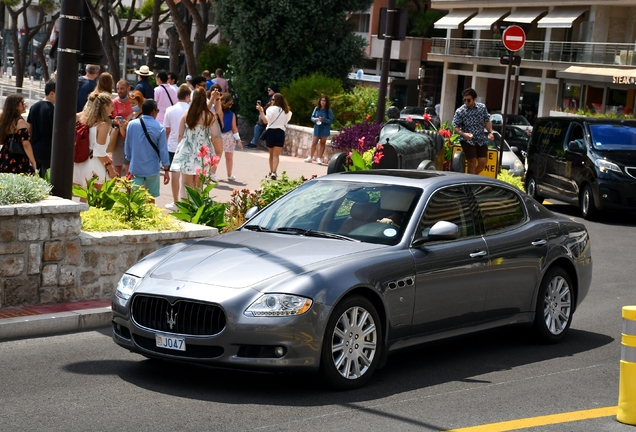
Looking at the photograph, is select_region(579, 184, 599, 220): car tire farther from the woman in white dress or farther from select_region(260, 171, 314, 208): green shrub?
the woman in white dress

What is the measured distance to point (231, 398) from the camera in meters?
6.70

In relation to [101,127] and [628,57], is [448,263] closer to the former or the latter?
[101,127]

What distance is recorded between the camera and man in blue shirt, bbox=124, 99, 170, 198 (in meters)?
12.8

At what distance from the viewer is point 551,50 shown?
57344mm

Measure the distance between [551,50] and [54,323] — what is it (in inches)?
2049

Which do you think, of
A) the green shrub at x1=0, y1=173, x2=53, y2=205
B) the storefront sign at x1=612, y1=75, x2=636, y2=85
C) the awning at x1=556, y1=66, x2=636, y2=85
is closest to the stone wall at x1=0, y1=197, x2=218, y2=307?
the green shrub at x1=0, y1=173, x2=53, y2=205

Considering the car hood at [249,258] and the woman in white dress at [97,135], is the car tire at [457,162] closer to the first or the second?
the woman in white dress at [97,135]

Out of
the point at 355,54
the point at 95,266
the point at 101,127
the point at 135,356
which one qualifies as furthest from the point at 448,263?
the point at 355,54

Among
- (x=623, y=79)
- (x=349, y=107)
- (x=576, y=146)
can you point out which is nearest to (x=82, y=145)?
(x=576, y=146)

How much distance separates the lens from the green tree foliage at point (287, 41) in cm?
3064

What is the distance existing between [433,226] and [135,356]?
2.42m

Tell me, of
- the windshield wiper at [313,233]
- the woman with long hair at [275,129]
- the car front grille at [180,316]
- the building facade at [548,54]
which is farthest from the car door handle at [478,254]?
the building facade at [548,54]

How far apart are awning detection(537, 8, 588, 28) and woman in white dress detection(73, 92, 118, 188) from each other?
45.0 meters

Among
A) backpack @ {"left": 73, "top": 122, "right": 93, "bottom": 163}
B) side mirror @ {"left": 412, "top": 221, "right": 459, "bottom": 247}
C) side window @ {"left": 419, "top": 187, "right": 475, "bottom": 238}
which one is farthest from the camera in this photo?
backpack @ {"left": 73, "top": 122, "right": 93, "bottom": 163}
